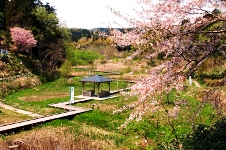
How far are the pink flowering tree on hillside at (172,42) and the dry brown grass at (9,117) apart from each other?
843 centimetres

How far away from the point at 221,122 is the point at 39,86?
20.2m

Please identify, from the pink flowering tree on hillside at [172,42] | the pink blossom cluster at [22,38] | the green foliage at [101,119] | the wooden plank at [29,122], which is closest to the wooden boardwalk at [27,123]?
the wooden plank at [29,122]


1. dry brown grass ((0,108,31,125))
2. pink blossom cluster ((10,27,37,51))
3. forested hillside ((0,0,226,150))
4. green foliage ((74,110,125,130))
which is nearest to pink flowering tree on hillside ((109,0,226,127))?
forested hillside ((0,0,226,150))

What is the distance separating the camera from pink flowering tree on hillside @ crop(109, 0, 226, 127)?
448 cm

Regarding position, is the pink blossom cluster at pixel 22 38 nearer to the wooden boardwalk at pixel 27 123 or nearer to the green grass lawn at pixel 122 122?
the green grass lawn at pixel 122 122

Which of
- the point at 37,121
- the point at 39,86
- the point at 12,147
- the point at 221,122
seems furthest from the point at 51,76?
the point at 221,122

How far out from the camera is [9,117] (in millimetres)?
12094

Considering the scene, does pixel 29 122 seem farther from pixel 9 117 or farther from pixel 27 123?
pixel 9 117

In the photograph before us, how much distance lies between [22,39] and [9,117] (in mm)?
17902

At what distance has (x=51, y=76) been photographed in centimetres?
2827

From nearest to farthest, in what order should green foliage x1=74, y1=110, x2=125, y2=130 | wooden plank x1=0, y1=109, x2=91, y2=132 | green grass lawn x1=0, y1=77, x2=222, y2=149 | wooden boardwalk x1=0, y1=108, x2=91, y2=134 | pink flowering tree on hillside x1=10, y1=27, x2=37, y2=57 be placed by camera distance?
green grass lawn x1=0, y1=77, x2=222, y2=149, wooden boardwalk x1=0, y1=108, x2=91, y2=134, wooden plank x1=0, y1=109, x2=91, y2=132, green foliage x1=74, y1=110, x2=125, y2=130, pink flowering tree on hillside x1=10, y1=27, x2=37, y2=57

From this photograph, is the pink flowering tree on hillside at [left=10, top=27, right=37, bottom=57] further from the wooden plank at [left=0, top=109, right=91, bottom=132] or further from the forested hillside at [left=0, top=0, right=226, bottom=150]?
the wooden plank at [left=0, top=109, right=91, bottom=132]

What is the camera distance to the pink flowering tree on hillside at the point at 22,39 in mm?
28000

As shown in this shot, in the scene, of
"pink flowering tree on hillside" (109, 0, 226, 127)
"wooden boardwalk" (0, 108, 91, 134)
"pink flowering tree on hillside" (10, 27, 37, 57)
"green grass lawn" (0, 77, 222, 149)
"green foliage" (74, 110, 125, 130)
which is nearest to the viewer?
"pink flowering tree on hillside" (109, 0, 226, 127)
